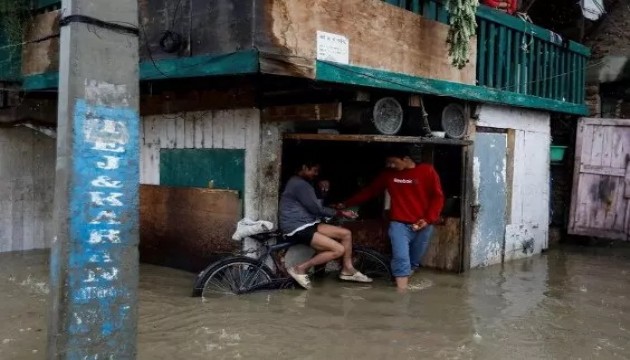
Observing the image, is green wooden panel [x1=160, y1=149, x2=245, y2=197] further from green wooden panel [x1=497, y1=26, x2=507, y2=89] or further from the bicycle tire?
green wooden panel [x1=497, y1=26, x2=507, y2=89]

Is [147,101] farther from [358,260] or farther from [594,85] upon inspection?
[594,85]

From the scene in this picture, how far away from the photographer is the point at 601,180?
38.8ft

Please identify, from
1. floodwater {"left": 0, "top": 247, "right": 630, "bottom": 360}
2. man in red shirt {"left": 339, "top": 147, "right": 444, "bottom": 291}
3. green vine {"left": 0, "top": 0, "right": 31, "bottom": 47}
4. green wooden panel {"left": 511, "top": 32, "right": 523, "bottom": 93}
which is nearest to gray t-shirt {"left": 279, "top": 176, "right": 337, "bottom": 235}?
floodwater {"left": 0, "top": 247, "right": 630, "bottom": 360}

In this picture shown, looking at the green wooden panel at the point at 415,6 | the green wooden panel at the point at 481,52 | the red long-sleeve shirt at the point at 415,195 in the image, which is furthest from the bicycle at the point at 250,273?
the green wooden panel at the point at 481,52

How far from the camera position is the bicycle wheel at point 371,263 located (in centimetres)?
861

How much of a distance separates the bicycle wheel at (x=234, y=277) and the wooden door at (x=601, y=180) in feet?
25.0

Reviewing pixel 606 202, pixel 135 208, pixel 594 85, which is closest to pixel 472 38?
pixel 606 202

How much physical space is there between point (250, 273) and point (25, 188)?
208 inches

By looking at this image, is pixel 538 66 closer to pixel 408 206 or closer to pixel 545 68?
pixel 545 68

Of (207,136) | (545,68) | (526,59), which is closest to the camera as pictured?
(207,136)

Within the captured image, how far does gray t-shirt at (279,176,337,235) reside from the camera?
7.65 m

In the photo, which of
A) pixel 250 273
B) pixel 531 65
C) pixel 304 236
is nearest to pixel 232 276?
pixel 250 273

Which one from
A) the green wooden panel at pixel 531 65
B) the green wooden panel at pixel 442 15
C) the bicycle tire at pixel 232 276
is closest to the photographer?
the bicycle tire at pixel 232 276

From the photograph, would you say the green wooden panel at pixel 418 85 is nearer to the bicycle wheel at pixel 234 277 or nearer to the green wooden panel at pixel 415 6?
the green wooden panel at pixel 415 6
